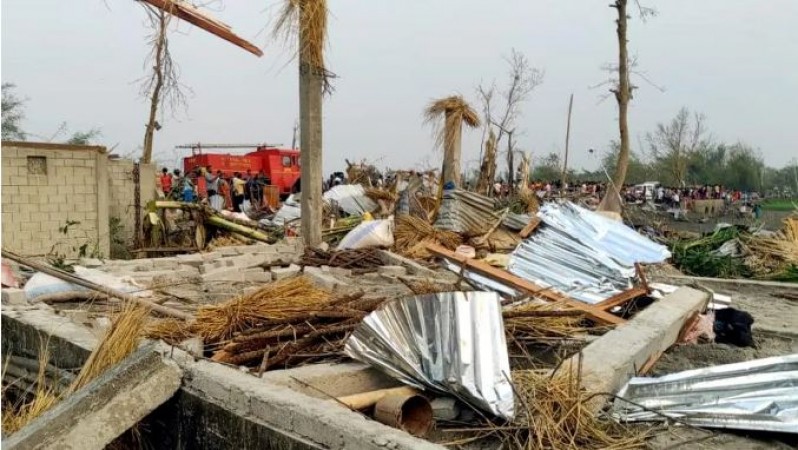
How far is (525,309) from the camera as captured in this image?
5.20m

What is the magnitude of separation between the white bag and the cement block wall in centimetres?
445

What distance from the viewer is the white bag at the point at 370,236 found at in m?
11.2

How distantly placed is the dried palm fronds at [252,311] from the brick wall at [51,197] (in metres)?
7.51

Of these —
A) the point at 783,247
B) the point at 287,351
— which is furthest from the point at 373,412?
the point at 783,247

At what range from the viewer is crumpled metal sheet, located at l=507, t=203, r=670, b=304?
688cm

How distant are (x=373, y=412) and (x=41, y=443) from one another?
184 centimetres

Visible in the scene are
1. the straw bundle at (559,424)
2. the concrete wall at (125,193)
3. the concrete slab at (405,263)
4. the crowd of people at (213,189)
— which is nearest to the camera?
the straw bundle at (559,424)

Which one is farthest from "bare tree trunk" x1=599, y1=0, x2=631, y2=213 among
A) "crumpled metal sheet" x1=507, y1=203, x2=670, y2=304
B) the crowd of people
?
the crowd of people

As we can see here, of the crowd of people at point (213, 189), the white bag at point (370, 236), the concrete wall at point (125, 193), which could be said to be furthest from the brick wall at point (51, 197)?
the crowd of people at point (213, 189)

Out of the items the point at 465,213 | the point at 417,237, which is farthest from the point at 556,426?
the point at 465,213

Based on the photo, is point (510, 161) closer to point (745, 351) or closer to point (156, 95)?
point (156, 95)

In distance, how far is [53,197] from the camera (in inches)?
451

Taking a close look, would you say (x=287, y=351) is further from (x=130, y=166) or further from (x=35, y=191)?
(x=130, y=166)

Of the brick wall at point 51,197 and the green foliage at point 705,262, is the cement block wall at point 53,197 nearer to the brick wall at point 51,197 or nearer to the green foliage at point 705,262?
the brick wall at point 51,197
